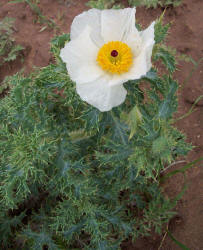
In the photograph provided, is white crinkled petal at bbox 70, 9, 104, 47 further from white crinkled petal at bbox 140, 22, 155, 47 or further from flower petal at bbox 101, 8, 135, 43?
white crinkled petal at bbox 140, 22, 155, 47

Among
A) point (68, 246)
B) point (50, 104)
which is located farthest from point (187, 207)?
point (50, 104)

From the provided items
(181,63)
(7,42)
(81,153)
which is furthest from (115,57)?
(7,42)

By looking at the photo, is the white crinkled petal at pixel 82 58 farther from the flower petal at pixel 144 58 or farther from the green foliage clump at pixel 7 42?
the green foliage clump at pixel 7 42

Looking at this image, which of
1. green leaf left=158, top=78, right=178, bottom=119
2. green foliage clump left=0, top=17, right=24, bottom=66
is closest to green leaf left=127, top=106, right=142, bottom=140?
green leaf left=158, top=78, right=178, bottom=119

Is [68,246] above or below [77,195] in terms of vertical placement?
below

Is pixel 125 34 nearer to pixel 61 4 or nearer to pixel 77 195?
pixel 77 195

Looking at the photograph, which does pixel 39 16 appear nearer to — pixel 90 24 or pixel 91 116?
pixel 90 24

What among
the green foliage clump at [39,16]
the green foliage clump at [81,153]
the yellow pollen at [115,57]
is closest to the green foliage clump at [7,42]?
the green foliage clump at [39,16]
